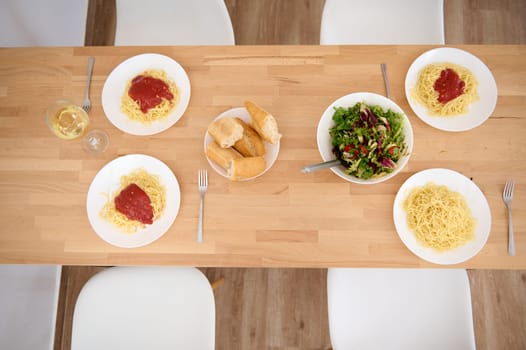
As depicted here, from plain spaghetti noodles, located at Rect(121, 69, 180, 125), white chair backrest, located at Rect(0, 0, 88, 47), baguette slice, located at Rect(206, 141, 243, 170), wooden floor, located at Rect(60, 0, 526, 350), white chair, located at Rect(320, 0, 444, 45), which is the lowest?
wooden floor, located at Rect(60, 0, 526, 350)

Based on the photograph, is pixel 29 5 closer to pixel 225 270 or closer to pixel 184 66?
pixel 184 66

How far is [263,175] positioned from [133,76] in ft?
2.32

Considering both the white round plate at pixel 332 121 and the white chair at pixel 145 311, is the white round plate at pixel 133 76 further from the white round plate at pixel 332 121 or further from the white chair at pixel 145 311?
the white chair at pixel 145 311

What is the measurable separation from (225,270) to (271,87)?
1.42 m

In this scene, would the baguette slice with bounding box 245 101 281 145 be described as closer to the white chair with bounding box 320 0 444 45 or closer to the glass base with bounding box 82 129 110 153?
the glass base with bounding box 82 129 110 153

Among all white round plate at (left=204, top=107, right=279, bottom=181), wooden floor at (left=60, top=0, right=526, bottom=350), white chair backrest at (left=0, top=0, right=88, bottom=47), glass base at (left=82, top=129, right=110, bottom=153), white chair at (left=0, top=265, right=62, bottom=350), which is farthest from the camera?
wooden floor at (left=60, top=0, right=526, bottom=350)

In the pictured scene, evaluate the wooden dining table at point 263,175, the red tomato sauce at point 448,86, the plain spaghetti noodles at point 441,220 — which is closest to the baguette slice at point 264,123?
the wooden dining table at point 263,175

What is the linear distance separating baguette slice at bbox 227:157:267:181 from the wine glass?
587 mm

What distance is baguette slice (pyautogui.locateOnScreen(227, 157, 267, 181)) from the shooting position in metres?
1.25

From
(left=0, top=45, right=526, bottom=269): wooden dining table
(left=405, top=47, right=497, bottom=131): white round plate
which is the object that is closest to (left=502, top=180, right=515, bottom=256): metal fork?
(left=0, top=45, right=526, bottom=269): wooden dining table

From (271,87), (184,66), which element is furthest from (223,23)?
(271,87)

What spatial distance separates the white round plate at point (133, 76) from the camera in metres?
1.42

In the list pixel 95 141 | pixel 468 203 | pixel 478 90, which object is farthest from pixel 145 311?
pixel 478 90

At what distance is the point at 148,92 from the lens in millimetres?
1413
